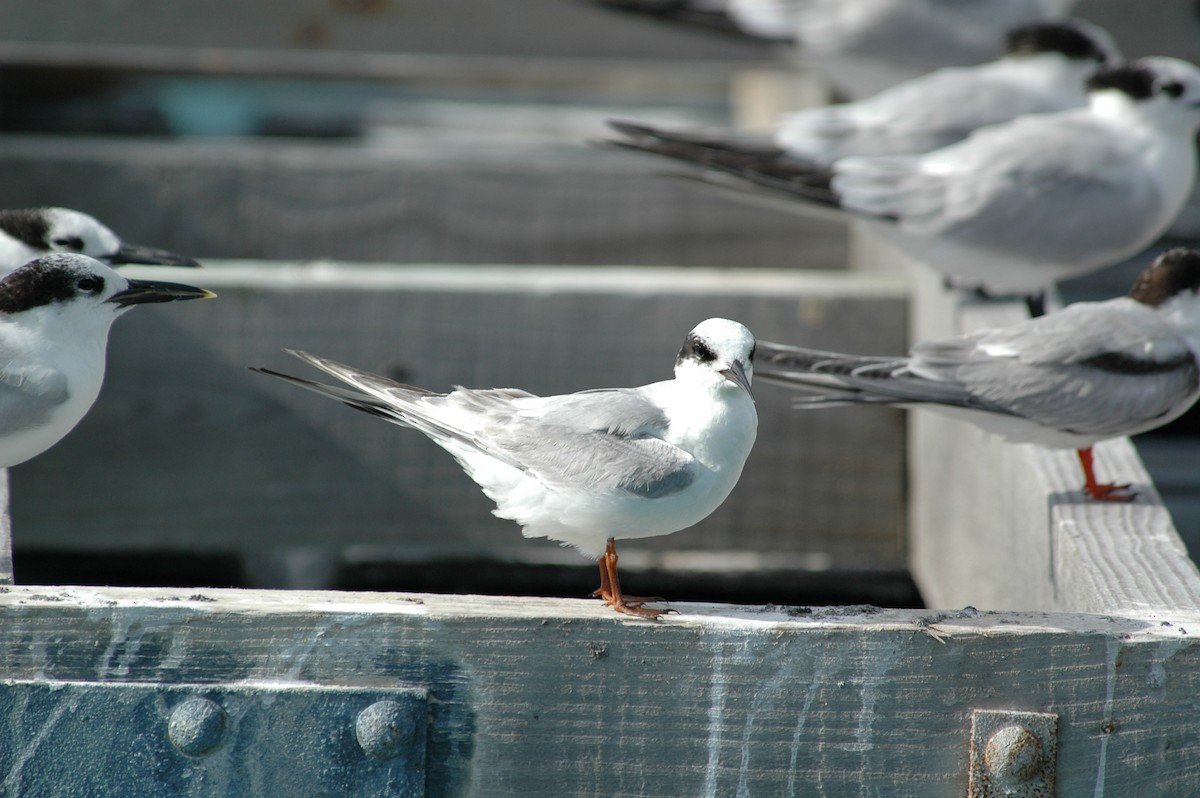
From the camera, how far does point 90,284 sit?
2.24m

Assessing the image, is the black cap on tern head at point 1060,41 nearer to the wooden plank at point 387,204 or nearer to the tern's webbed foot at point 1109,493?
the wooden plank at point 387,204

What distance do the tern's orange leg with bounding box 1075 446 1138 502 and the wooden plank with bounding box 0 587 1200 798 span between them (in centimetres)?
67

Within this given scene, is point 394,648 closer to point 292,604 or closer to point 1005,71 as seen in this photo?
point 292,604

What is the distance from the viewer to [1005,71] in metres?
3.98

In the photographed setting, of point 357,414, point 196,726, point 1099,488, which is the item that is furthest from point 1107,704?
point 357,414

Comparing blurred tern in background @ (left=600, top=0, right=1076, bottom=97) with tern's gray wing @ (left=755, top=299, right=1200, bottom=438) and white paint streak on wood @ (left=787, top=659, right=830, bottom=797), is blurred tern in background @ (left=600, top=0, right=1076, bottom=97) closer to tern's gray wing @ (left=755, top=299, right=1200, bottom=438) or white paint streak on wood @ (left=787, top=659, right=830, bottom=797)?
tern's gray wing @ (left=755, top=299, right=1200, bottom=438)

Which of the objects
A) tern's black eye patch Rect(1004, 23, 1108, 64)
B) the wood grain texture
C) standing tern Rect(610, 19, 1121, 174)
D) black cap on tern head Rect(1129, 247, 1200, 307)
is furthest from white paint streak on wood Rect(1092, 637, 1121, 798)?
tern's black eye patch Rect(1004, 23, 1108, 64)

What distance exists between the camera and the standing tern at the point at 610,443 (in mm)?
1796

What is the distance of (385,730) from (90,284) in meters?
1.03

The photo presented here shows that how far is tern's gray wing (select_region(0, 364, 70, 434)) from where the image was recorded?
2133mm

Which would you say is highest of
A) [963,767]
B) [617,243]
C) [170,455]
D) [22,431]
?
[617,243]

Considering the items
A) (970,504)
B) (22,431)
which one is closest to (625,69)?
(970,504)

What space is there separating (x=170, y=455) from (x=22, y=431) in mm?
1056

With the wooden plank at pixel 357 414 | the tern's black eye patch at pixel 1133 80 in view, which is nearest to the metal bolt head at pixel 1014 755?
the wooden plank at pixel 357 414
